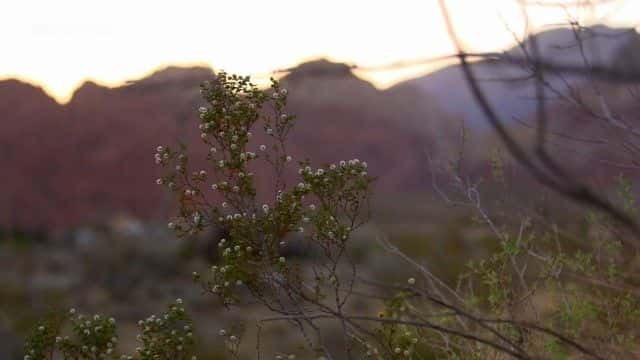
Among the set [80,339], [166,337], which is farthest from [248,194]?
[80,339]

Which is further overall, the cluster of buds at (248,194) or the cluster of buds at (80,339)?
the cluster of buds at (80,339)

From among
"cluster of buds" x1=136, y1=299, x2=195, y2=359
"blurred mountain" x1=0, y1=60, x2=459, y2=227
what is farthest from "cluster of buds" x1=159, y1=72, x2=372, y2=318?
"blurred mountain" x1=0, y1=60, x2=459, y2=227

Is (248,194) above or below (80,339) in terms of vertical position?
above

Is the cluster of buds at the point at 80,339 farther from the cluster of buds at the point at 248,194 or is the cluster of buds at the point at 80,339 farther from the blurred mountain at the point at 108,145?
the blurred mountain at the point at 108,145

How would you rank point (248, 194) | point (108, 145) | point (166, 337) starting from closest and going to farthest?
point (248, 194) < point (166, 337) < point (108, 145)

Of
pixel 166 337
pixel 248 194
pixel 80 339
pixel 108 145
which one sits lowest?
pixel 166 337

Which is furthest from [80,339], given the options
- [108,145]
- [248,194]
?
[108,145]

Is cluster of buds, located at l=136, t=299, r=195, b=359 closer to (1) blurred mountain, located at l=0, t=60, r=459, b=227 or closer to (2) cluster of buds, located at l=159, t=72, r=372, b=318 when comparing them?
(2) cluster of buds, located at l=159, t=72, r=372, b=318

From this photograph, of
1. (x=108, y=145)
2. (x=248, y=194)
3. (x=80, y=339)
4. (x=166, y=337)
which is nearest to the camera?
(x=248, y=194)

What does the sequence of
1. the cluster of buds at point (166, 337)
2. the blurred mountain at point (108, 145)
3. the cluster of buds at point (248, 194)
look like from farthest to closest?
the blurred mountain at point (108, 145) < the cluster of buds at point (166, 337) < the cluster of buds at point (248, 194)

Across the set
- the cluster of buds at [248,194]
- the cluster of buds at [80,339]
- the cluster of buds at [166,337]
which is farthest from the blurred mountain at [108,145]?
the cluster of buds at [248,194]

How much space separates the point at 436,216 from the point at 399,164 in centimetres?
477

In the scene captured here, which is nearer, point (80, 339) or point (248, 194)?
point (248, 194)

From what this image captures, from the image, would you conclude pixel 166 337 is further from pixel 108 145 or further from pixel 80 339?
pixel 108 145
